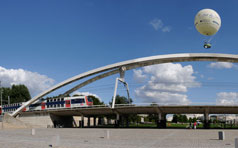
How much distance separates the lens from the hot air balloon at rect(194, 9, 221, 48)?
69.6 ft

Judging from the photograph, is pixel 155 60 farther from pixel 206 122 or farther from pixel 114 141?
pixel 114 141

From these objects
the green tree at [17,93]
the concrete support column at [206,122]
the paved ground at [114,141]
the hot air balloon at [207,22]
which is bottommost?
the concrete support column at [206,122]

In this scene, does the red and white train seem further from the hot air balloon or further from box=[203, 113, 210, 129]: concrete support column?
the hot air balloon

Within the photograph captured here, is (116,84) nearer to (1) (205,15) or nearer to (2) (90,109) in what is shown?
(2) (90,109)

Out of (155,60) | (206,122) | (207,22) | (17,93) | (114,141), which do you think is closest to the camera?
(114,141)

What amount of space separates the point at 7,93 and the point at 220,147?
101 m

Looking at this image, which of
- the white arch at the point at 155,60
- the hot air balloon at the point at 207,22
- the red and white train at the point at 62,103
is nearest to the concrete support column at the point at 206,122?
the white arch at the point at 155,60

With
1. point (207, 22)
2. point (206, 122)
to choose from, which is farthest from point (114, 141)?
point (206, 122)

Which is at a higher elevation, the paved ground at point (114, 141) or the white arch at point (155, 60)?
the white arch at point (155, 60)

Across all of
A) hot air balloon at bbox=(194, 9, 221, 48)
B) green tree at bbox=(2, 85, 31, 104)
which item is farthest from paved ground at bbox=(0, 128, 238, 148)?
green tree at bbox=(2, 85, 31, 104)

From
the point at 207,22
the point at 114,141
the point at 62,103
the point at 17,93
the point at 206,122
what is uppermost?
the point at 207,22

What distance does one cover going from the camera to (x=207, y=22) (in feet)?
69.6

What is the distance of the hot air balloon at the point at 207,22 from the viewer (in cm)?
2122

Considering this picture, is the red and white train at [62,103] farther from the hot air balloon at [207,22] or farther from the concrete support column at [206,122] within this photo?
the hot air balloon at [207,22]
